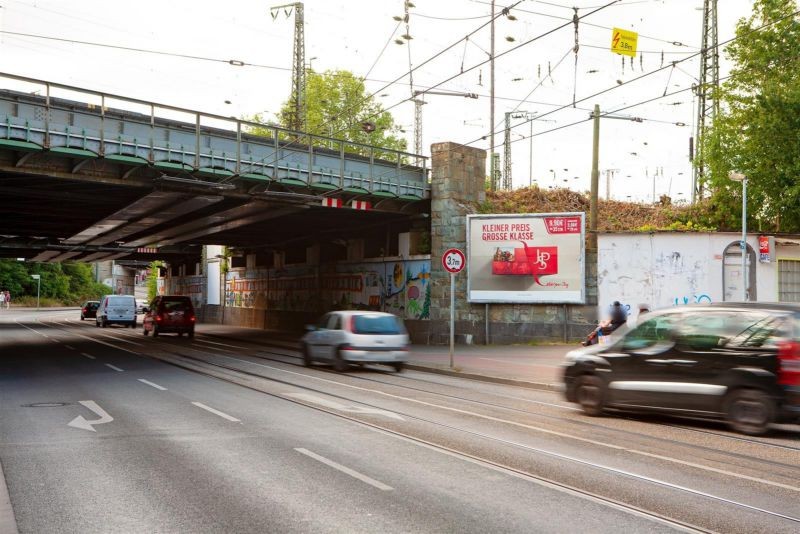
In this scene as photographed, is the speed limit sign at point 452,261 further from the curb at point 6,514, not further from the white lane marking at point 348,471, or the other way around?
the curb at point 6,514

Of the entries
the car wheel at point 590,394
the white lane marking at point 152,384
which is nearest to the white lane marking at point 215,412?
the white lane marking at point 152,384

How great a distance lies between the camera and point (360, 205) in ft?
92.3

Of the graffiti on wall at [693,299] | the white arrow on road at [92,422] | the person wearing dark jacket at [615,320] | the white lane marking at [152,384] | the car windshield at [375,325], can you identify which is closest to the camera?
the white arrow on road at [92,422]

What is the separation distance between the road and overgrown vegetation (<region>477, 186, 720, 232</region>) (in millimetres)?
18465

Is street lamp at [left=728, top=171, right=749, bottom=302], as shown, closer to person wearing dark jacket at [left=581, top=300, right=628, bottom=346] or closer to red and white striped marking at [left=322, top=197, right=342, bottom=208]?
person wearing dark jacket at [left=581, top=300, right=628, bottom=346]

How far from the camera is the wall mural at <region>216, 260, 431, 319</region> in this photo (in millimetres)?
30906

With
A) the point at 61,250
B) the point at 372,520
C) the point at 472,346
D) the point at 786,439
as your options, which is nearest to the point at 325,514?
the point at 372,520

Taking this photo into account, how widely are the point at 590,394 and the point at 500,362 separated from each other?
30.6ft

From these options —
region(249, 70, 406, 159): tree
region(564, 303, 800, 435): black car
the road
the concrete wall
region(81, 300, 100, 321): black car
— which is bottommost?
region(81, 300, 100, 321): black car

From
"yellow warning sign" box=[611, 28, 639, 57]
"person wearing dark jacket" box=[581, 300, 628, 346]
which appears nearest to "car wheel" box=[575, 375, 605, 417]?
"person wearing dark jacket" box=[581, 300, 628, 346]

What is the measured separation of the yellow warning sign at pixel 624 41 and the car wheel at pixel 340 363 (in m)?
10.5

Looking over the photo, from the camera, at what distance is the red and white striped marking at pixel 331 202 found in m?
26.6

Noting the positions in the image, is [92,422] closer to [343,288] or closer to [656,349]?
[656,349]

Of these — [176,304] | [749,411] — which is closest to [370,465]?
[749,411]
